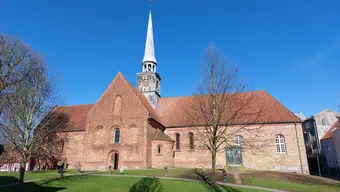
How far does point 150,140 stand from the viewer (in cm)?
2961

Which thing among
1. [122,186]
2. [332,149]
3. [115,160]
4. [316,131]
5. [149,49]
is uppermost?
[149,49]

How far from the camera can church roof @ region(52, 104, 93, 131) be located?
3466 cm

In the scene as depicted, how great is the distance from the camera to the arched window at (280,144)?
29578 millimetres

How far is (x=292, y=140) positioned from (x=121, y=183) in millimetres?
22678

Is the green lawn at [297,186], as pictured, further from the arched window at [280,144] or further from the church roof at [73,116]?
the church roof at [73,116]

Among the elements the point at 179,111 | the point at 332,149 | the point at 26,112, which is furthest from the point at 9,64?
the point at 332,149

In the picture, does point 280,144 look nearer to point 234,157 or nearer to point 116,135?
point 234,157

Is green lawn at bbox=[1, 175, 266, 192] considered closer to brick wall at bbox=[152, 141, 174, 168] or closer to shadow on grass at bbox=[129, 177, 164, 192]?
shadow on grass at bbox=[129, 177, 164, 192]

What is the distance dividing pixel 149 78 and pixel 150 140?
13077 millimetres

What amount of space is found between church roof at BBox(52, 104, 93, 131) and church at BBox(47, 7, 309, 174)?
0.26 metres

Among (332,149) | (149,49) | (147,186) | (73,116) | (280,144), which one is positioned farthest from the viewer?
(149,49)

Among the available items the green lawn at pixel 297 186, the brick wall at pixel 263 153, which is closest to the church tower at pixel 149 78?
the brick wall at pixel 263 153

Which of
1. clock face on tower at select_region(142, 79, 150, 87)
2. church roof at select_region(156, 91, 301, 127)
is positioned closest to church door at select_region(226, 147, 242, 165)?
church roof at select_region(156, 91, 301, 127)

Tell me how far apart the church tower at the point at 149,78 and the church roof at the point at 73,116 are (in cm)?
997
